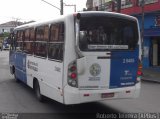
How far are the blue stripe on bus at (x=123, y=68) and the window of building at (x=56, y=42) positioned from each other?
135 cm

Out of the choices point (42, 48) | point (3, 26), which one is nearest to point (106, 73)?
point (42, 48)

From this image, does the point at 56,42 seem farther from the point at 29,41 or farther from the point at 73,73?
the point at 29,41

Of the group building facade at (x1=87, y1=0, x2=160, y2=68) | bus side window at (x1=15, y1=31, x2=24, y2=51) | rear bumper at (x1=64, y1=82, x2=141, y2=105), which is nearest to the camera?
rear bumper at (x1=64, y1=82, x2=141, y2=105)

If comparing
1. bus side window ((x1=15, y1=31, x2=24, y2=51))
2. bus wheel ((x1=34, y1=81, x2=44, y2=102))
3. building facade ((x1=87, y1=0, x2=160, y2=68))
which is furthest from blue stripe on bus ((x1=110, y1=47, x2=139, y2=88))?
building facade ((x1=87, y1=0, x2=160, y2=68))

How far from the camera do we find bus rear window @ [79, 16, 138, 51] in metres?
7.97

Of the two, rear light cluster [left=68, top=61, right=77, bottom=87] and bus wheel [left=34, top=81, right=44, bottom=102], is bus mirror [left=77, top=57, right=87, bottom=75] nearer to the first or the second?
rear light cluster [left=68, top=61, right=77, bottom=87]

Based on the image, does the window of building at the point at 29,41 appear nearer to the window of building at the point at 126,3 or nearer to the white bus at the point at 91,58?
the white bus at the point at 91,58

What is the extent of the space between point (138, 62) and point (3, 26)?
471 feet

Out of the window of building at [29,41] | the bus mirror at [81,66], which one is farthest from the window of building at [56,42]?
the window of building at [29,41]

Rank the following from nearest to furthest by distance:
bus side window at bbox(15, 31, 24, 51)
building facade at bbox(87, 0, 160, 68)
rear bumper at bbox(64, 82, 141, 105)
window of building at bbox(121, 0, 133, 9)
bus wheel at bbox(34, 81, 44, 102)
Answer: rear bumper at bbox(64, 82, 141, 105), bus wheel at bbox(34, 81, 44, 102), bus side window at bbox(15, 31, 24, 51), building facade at bbox(87, 0, 160, 68), window of building at bbox(121, 0, 133, 9)

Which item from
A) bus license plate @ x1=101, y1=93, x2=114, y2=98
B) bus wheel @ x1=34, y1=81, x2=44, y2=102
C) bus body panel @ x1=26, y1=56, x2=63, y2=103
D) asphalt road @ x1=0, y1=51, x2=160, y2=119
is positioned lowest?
asphalt road @ x1=0, y1=51, x2=160, y2=119

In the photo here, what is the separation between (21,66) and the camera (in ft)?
43.9

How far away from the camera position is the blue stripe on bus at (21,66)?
12.8 meters

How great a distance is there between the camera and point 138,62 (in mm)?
8703
